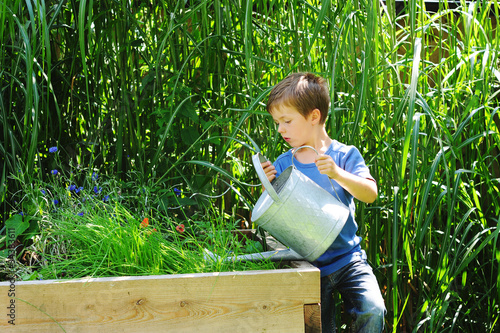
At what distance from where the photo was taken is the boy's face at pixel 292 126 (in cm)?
127

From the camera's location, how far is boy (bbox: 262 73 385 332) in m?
1.21

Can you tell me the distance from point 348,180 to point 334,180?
12 cm

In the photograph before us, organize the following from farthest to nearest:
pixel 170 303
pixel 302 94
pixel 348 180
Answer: pixel 302 94 < pixel 348 180 < pixel 170 303

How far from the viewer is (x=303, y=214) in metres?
1.13

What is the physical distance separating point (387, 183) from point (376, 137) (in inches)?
6.1

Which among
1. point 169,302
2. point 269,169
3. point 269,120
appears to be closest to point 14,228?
point 169,302

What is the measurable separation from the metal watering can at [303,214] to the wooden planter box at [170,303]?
0.25 feet

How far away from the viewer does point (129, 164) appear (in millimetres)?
1605

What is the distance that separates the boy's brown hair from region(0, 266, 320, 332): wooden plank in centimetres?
41

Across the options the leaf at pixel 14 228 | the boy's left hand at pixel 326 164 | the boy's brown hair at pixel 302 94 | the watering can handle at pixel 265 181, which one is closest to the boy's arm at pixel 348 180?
the boy's left hand at pixel 326 164

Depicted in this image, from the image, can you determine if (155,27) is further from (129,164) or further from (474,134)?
(474,134)

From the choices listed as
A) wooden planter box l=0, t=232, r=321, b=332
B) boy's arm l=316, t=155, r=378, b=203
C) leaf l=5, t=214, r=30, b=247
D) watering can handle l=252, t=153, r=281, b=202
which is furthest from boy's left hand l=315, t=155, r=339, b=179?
leaf l=5, t=214, r=30, b=247

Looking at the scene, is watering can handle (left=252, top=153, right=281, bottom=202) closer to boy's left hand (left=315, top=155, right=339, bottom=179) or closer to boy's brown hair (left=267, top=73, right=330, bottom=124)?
boy's left hand (left=315, top=155, right=339, bottom=179)

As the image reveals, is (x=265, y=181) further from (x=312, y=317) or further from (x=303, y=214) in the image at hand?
(x=312, y=317)
